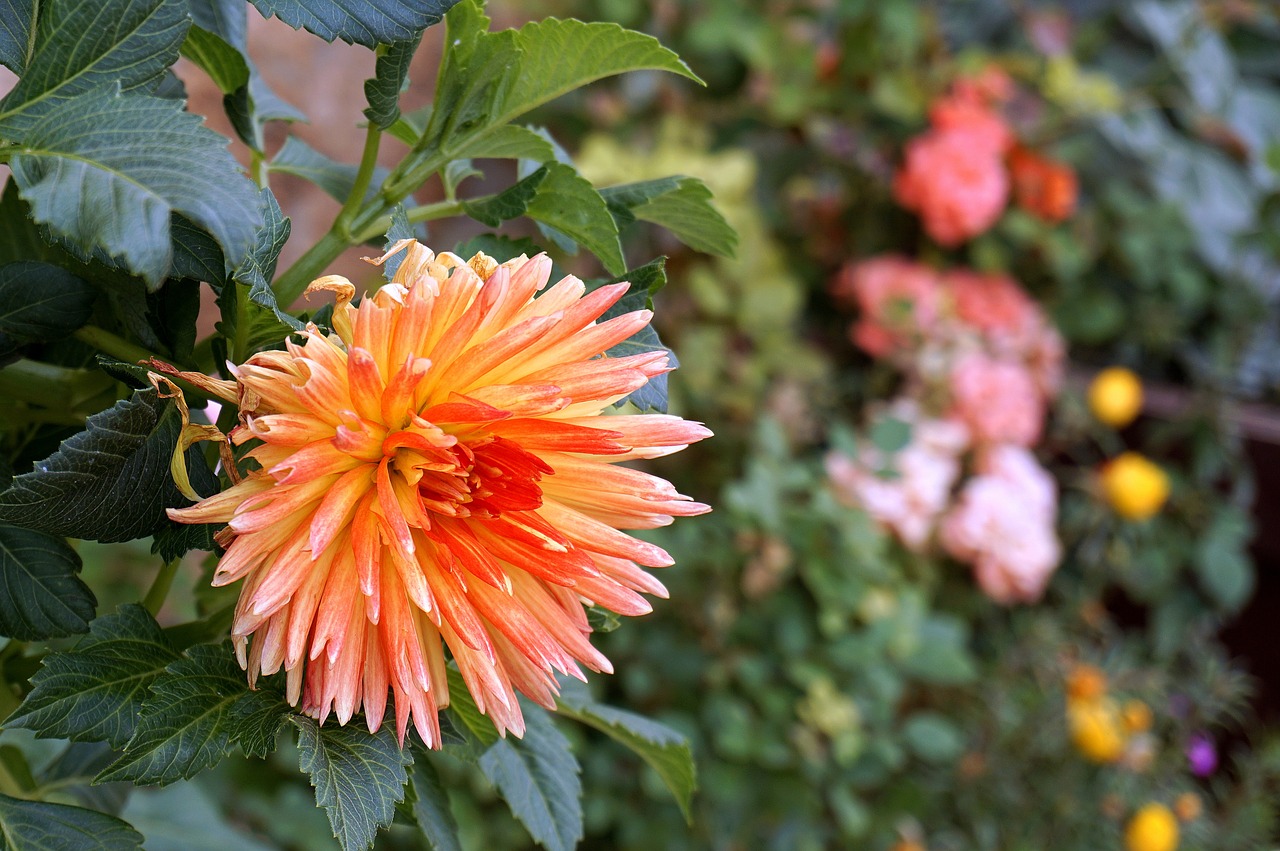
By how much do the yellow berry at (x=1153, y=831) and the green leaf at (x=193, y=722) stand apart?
4.22ft

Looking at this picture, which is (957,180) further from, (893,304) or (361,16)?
(361,16)

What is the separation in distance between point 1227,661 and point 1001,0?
127cm

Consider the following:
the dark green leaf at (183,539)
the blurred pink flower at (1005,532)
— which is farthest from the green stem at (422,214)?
the blurred pink flower at (1005,532)

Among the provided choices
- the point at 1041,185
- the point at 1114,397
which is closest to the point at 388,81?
the point at 1114,397

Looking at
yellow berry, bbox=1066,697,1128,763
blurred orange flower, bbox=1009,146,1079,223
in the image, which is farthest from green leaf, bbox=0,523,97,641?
blurred orange flower, bbox=1009,146,1079,223

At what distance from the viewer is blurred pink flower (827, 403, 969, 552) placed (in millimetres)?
1365

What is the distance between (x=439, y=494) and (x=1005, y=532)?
1300 millimetres

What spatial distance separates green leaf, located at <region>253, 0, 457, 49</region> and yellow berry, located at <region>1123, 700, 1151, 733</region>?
1355 millimetres

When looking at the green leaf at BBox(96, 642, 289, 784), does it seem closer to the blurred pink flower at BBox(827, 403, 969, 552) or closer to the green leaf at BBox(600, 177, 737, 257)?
the green leaf at BBox(600, 177, 737, 257)

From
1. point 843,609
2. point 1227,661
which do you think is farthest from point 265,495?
point 1227,661

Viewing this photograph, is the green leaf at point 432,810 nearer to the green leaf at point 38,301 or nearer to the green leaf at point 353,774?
the green leaf at point 353,774

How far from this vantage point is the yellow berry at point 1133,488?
1.58 meters

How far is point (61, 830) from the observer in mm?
329

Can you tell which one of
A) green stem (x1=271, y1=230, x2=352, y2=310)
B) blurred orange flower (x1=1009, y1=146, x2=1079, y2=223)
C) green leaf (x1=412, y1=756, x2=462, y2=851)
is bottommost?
blurred orange flower (x1=1009, y1=146, x2=1079, y2=223)
